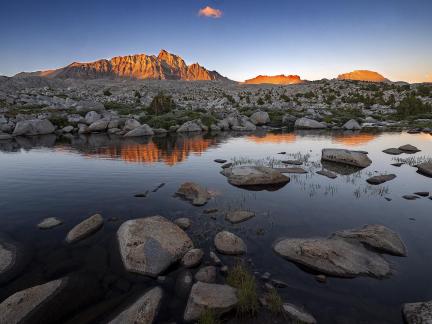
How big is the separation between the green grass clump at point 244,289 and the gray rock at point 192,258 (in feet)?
3.68

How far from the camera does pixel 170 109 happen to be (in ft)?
187

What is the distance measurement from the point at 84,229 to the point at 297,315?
25.6ft

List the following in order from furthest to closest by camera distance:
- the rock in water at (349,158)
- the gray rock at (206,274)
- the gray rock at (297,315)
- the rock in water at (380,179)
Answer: the rock in water at (349,158)
the rock in water at (380,179)
the gray rock at (206,274)
the gray rock at (297,315)

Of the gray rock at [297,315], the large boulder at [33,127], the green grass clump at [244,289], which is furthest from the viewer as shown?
the large boulder at [33,127]

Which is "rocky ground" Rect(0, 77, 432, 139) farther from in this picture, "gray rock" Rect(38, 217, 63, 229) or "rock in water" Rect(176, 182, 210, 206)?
"gray rock" Rect(38, 217, 63, 229)

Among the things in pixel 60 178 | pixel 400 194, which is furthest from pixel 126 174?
pixel 400 194

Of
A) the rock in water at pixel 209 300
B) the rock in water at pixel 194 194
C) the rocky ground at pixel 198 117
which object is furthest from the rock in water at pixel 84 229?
the rocky ground at pixel 198 117

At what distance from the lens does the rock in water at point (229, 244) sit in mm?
9188

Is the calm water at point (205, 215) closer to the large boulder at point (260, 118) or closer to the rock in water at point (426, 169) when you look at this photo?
the rock in water at point (426, 169)

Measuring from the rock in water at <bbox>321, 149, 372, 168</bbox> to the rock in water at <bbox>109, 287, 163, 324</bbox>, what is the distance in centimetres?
1813

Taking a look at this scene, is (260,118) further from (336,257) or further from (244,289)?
(244,289)

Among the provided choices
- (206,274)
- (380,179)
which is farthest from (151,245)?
(380,179)

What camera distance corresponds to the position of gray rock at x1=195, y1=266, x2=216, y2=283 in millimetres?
7715

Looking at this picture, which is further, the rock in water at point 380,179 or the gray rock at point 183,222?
the rock in water at point 380,179
